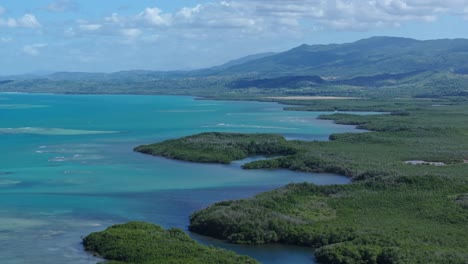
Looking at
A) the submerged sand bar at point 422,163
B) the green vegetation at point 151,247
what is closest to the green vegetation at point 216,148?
the submerged sand bar at point 422,163

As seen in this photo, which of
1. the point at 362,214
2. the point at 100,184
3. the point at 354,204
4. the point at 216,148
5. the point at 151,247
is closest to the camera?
the point at 151,247

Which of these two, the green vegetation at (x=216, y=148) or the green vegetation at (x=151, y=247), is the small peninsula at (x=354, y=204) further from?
the green vegetation at (x=151, y=247)

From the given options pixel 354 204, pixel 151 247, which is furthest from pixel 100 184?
pixel 151 247

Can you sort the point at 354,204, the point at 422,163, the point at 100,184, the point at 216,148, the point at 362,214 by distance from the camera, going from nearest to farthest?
1. the point at 362,214
2. the point at 354,204
3. the point at 100,184
4. the point at 422,163
5. the point at 216,148

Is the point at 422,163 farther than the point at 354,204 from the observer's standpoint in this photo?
Yes

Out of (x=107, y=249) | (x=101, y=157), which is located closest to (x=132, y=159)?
(x=101, y=157)

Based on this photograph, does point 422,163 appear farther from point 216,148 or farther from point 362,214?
point 362,214
